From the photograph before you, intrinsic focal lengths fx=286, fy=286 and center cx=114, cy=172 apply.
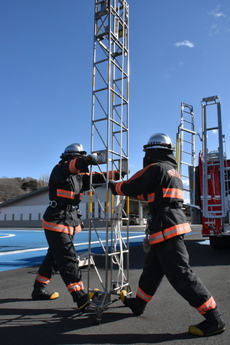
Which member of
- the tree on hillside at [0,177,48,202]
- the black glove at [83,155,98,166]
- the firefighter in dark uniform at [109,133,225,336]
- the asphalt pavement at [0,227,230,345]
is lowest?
the asphalt pavement at [0,227,230,345]

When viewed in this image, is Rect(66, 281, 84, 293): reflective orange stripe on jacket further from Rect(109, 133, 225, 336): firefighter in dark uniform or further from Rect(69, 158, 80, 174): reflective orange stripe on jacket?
Rect(69, 158, 80, 174): reflective orange stripe on jacket

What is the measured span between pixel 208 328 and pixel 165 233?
3.36 feet

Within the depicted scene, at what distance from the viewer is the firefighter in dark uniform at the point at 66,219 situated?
147 inches

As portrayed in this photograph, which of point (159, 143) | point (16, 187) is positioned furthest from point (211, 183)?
point (16, 187)

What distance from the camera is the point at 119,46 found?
484cm

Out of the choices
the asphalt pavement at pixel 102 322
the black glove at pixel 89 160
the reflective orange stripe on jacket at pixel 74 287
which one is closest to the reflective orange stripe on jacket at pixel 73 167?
the black glove at pixel 89 160

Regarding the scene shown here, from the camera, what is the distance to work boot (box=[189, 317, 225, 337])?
290 centimetres

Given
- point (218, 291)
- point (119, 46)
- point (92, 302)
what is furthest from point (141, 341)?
point (119, 46)

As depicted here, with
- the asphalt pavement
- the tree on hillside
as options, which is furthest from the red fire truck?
the tree on hillside

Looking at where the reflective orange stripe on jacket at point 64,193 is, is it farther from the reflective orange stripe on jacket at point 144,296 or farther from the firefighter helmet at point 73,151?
the reflective orange stripe on jacket at point 144,296

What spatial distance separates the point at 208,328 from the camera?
9.53 ft

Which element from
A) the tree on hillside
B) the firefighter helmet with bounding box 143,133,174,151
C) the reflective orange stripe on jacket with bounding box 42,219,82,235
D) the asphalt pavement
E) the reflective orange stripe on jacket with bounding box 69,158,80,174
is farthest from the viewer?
the tree on hillside

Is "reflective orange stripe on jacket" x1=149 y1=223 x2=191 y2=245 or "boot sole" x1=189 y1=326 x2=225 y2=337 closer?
"boot sole" x1=189 y1=326 x2=225 y2=337

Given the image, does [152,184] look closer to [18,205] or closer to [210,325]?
[210,325]
